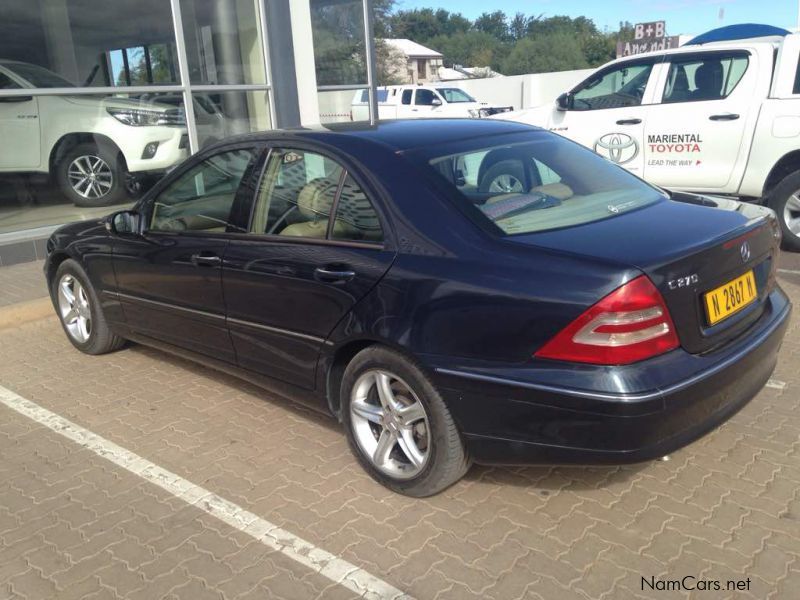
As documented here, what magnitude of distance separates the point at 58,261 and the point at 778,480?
15.7ft

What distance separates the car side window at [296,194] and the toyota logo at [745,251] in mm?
1759

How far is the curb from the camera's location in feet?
19.7

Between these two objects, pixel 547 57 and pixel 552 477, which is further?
pixel 547 57

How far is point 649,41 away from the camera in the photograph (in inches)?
1144

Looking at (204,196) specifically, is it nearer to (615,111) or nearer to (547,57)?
(615,111)

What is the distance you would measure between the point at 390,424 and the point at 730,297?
1493mm

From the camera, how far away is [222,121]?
32.4ft

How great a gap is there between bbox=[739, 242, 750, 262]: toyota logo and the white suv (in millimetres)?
7734

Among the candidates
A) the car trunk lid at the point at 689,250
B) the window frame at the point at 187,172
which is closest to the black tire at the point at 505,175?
the car trunk lid at the point at 689,250

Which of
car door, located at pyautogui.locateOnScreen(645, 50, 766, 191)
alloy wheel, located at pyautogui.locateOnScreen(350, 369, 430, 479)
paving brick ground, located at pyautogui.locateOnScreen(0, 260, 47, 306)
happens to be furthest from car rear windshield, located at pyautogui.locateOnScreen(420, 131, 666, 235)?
paving brick ground, located at pyautogui.locateOnScreen(0, 260, 47, 306)

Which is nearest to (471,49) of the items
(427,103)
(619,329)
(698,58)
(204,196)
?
(427,103)

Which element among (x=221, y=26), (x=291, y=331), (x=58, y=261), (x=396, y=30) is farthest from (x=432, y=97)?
(x=396, y=30)

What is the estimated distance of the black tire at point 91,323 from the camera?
4.98 m

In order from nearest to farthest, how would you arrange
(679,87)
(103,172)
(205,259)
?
1. (205,259)
2. (679,87)
3. (103,172)
